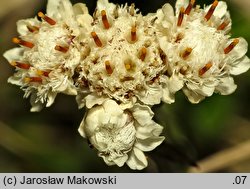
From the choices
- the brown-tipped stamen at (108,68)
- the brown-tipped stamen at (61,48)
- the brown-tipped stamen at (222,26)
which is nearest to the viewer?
the brown-tipped stamen at (108,68)

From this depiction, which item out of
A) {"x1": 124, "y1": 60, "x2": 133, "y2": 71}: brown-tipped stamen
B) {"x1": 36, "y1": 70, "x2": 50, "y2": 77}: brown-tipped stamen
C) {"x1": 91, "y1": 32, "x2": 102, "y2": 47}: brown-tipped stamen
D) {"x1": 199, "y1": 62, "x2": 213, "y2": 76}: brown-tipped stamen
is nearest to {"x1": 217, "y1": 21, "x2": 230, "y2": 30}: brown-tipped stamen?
{"x1": 199, "y1": 62, "x2": 213, "y2": 76}: brown-tipped stamen

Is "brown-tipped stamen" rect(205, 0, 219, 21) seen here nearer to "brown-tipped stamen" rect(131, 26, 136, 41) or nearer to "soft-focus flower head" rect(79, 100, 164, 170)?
"brown-tipped stamen" rect(131, 26, 136, 41)

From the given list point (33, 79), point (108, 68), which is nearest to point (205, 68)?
point (108, 68)

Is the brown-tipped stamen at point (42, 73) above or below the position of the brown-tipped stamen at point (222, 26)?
below

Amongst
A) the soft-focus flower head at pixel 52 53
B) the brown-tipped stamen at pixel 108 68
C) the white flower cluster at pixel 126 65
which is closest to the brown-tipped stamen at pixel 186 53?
the white flower cluster at pixel 126 65

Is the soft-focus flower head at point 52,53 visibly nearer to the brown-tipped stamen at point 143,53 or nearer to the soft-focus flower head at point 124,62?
the soft-focus flower head at point 124,62

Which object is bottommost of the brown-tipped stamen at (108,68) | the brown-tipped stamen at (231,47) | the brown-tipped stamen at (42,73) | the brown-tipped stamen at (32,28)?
the brown-tipped stamen at (231,47)

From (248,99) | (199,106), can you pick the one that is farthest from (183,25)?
(248,99)

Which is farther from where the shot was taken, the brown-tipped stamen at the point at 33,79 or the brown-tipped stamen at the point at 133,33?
the brown-tipped stamen at the point at 33,79

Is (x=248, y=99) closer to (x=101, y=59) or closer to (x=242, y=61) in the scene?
(x=242, y=61)

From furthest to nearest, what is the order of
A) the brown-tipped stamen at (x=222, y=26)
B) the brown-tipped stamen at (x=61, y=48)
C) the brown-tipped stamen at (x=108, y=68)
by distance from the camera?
the brown-tipped stamen at (x=222, y=26) → the brown-tipped stamen at (x=61, y=48) → the brown-tipped stamen at (x=108, y=68)
